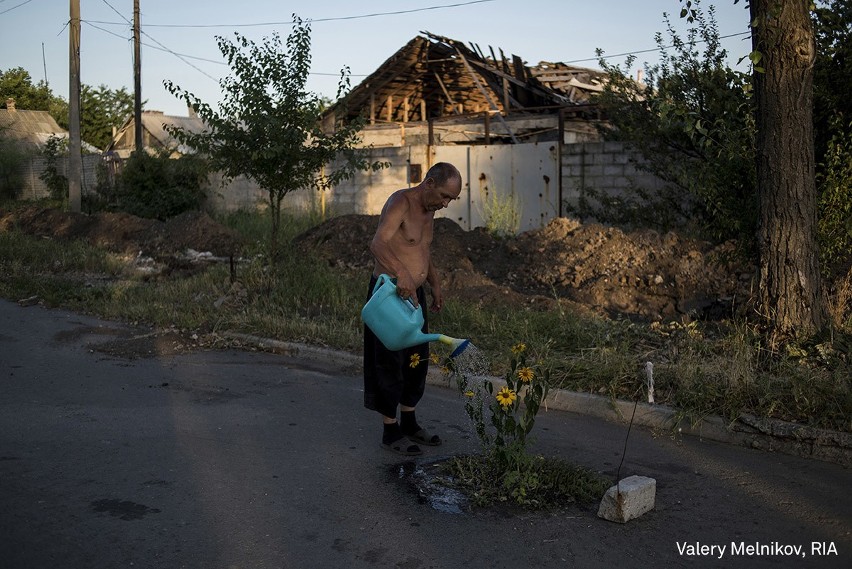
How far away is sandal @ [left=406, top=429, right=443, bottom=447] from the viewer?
5.94m

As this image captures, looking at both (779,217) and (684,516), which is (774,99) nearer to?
(779,217)

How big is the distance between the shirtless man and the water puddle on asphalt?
24cm

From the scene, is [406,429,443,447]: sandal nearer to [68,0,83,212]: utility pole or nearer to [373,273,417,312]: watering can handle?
[373,273,417,312]: watering can handle

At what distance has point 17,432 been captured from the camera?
19.9 ft

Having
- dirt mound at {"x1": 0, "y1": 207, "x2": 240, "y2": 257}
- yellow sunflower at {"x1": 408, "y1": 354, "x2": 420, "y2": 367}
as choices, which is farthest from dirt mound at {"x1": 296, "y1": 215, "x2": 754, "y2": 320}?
yellow sunflower at {"x1": 408, "y1": 354, "x2": 420, "y2": 367}

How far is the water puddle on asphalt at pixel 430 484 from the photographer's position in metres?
4.79

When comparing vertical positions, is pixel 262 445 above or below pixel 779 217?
below

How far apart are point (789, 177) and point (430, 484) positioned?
4.19 m

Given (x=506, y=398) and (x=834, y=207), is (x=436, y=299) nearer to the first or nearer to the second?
(x=506, y=398)

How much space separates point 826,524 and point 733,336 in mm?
3217

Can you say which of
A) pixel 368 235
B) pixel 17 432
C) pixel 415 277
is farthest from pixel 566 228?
pixel 17 432

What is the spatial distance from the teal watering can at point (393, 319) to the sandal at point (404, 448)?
0.73 m

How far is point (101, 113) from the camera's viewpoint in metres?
54.0

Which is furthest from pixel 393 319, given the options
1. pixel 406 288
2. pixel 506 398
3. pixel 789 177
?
pixel 789 177
